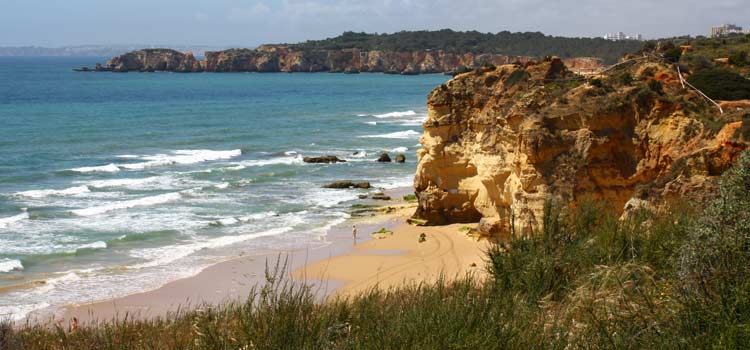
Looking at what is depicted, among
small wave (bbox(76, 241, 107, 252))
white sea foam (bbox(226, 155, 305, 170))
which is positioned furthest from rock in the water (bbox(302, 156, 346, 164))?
small wave (bbox(76, 241, 107, 252))

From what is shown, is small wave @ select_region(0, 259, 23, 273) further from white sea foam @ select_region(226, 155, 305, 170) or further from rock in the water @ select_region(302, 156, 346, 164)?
rock in the water @ select_region(302, 156, 346, 164)

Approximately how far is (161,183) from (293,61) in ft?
494

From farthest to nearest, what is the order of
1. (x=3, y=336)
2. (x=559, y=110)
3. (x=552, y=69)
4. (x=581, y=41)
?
(x=581, y=41), (x=552, y=69), (x=559, y=110), (x=3, y=336)

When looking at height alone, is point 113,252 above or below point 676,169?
below

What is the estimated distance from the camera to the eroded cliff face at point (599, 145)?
685 inches

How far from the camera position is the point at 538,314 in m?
9.72

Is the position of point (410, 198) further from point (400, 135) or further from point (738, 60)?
point (400, 135)

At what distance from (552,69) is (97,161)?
28793 mm

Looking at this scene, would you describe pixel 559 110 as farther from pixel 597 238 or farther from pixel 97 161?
pixel 97 161

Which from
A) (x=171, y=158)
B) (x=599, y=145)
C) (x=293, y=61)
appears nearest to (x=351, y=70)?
(x=293, y=61)

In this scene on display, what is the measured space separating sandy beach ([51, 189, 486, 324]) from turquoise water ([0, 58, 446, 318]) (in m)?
0.90

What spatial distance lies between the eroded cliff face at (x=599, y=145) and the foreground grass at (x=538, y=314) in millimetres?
4321

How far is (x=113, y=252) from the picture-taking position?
87.3ft

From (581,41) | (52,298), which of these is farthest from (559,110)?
(581,41)
